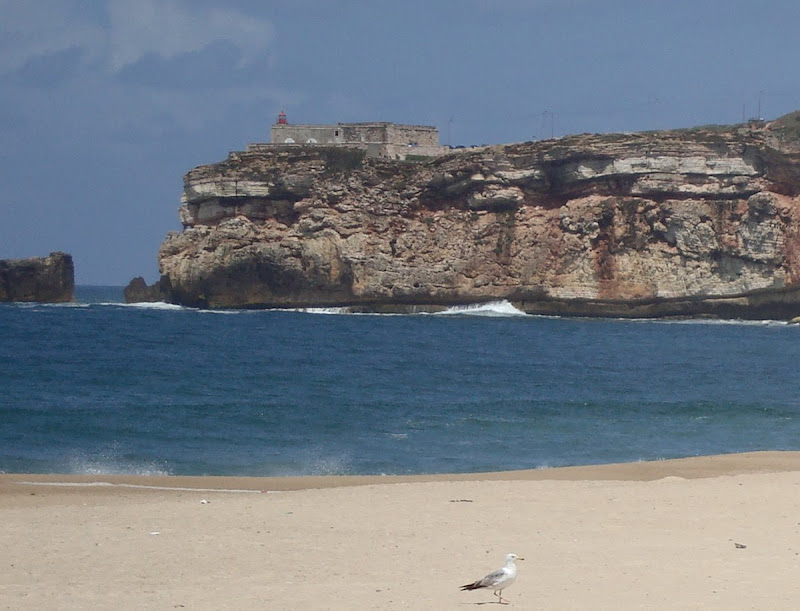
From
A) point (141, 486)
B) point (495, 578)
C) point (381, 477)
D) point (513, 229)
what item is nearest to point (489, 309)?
point (513, 229)

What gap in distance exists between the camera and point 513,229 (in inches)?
2562

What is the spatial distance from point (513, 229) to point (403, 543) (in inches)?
2151

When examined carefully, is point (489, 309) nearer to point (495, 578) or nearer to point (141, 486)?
point (141, 486)

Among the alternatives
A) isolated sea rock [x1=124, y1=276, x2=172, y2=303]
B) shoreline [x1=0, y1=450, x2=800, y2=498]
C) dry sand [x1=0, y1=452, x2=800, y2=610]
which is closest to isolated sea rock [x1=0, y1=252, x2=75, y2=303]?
isolated sea rock [x1=124, y1=276, x2=172, y2=303]

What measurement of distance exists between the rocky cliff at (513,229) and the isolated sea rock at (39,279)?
14.3m

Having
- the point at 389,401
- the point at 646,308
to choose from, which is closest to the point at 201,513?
the point at 389,401

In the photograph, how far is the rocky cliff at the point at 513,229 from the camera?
61.7 m

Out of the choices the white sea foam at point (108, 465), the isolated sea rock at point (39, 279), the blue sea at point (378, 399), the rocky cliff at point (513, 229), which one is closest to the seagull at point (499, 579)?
the blue sea at point (378, 399)

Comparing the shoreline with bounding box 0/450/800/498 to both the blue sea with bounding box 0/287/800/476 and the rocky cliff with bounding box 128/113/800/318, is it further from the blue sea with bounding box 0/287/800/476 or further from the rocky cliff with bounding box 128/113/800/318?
the rocky cliff with bounding box 128/113/800/318

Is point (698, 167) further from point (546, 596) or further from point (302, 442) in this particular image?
point (546, 596)

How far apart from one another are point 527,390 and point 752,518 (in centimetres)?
1710

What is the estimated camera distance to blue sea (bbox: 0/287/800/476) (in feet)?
65.2

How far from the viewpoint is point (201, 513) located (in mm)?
12898

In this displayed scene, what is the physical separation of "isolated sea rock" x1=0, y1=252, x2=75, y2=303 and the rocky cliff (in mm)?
14291
